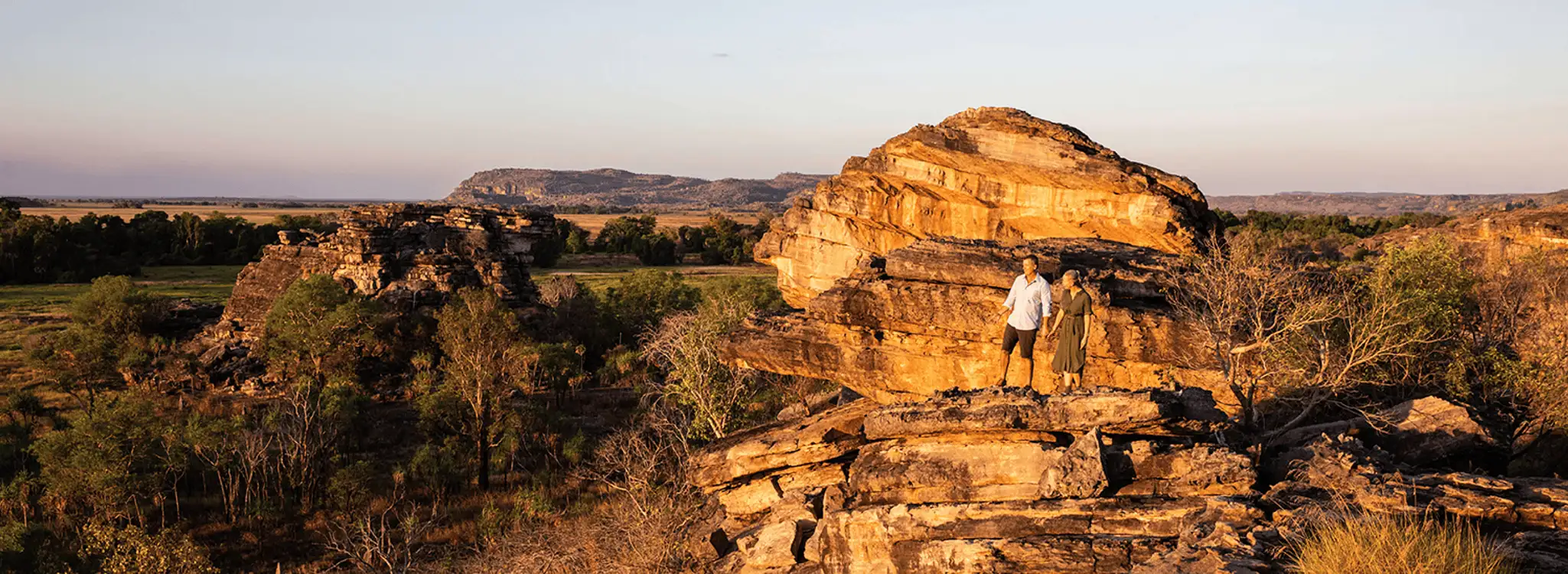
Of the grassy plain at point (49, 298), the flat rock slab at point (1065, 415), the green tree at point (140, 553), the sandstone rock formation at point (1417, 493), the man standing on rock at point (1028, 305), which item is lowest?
the green tree at point (140, 553)

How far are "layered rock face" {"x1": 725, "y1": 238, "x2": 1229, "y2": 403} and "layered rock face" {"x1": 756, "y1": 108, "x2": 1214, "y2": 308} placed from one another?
1832mm

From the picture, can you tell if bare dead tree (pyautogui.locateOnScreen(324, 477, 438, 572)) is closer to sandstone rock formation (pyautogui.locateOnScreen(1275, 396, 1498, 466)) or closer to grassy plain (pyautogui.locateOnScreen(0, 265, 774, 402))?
sandstone rock formation (pyautogui.locateOnScreen(1275, 396, 1498, 466))

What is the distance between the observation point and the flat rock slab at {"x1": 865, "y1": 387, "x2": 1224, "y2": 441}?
11.8m

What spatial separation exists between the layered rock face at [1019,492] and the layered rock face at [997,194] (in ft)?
24.8

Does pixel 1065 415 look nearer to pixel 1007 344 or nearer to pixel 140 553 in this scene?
pixel 1007 344

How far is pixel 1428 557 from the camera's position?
7715 mm

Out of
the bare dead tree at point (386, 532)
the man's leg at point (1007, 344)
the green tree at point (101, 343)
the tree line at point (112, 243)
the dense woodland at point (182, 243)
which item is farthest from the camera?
the dense woodland at point (182, 243)

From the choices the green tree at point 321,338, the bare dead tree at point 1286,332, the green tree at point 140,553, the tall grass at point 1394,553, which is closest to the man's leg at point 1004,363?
the bare dead tree at point 1286,332

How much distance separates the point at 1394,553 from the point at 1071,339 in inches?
243

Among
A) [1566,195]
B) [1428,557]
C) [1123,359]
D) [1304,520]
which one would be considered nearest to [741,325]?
[1123,359]

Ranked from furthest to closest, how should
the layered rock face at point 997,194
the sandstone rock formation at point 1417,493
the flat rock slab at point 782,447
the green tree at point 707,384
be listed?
the green tree at point 707,384, the layered rock face at point 997,194, the flat rock slab at point 782,447, the sandstone rock formation at point 1417,493

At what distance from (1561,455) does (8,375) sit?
60336 millimetres

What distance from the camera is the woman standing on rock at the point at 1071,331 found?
1351 cm

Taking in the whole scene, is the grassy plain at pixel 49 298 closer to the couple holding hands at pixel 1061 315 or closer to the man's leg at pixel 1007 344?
the man's leg at pixel 1007 344
